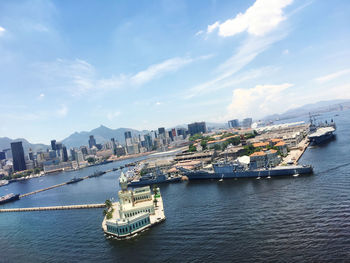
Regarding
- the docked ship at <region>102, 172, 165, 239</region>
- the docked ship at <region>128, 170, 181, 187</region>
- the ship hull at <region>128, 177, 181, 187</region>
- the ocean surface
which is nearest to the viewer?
the ocean surface

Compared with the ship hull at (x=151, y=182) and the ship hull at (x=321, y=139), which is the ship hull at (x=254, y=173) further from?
the ship hull at (x=321, y=139)

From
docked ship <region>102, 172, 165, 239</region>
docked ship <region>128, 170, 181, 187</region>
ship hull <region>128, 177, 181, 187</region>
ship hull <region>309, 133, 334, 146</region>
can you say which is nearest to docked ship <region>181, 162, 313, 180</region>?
ship hull <region>128, 177, 181, 187</region>

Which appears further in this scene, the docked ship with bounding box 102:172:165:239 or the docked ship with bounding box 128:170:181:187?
the docked ship with bounding box 128:170:181:187

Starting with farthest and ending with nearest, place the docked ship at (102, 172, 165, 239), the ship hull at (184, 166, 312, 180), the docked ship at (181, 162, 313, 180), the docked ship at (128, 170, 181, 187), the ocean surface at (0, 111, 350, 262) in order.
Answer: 1. the docked ship at (128, 170, 181, 187)
2. the docked ship at (181, 162, 313, 180)
3. the ship hull at (184, 166, 312, 180)
4. the docked ship at (102, 172, 165, 239)
5. the ocean surface at (0, 111, 350, 262)

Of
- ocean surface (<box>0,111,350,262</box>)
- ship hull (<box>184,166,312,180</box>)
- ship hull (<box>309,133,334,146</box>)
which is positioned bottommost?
ocean surface (<box>0,111,350,262</box>)

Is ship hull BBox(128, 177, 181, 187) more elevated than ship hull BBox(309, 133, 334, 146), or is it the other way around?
ship hull BBox(309, 133, 334, 146)

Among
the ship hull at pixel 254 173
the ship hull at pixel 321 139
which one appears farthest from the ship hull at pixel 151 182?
the ship hull at pixel 321 139

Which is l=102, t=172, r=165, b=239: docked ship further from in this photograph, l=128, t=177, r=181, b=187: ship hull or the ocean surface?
l=128, t=177, r=181, b=187: ship hull
